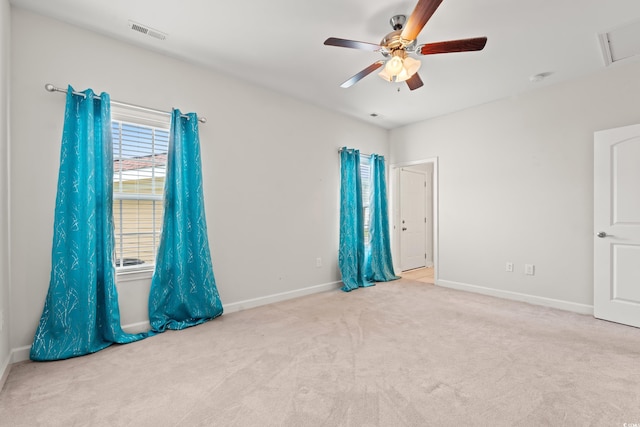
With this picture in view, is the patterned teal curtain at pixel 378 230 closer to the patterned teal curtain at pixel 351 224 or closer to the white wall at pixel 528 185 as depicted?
the patterned teal curtain at pixel 351 224

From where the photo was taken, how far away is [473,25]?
2.51m

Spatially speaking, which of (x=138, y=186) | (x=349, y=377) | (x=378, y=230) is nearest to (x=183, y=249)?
(x=138, y=186)

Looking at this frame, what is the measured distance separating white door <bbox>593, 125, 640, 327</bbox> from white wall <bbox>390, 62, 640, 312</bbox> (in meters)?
0.16

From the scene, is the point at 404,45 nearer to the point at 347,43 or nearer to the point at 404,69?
the point at 404,69

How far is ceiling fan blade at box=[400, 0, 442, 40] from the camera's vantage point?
5.90ft

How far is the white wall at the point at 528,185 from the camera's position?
3416 mm

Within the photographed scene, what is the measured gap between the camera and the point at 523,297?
3.91 metres

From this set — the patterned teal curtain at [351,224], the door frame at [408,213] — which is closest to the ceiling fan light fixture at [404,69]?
the patterned teal curtain at [351,224]

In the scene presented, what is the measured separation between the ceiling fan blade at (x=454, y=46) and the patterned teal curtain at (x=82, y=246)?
2639mm

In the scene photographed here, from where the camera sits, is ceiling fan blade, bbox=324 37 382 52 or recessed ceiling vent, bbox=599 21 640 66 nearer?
ceiling fan blade, bbox=324 37 382 52

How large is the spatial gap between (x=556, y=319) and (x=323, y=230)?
114 inches

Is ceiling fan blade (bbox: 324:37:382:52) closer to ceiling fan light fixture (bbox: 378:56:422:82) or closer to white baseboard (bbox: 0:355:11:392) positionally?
ceiling fan light fixture (bbox: 378:56:422:82)

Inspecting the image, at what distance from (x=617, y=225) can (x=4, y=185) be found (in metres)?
5.39

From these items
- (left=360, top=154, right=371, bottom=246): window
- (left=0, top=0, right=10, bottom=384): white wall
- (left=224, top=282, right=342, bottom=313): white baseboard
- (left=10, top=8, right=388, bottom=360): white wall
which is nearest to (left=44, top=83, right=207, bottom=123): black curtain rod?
(left=10, top=8, right=388, bottom=360): white wall
